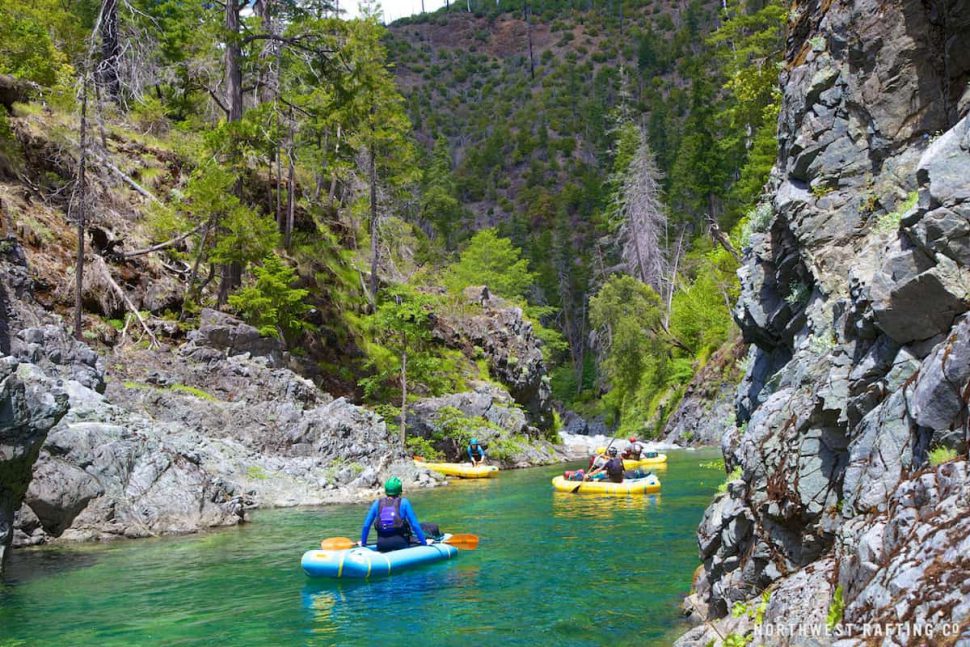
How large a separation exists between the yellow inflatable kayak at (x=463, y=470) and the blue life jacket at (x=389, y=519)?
12.6 m

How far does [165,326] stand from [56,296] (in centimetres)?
321

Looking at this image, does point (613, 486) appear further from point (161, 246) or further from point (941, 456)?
point (161, 246)

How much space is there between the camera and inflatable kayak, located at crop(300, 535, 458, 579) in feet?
37.0

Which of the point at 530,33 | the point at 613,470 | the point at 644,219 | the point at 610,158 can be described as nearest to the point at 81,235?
the point at 613,470

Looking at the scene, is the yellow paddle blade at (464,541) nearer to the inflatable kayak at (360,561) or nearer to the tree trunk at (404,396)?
the inflatable kayak at (360,561)

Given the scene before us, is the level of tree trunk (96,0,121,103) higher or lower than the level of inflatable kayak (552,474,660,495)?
higher

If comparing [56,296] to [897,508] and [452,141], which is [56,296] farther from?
[452,141]

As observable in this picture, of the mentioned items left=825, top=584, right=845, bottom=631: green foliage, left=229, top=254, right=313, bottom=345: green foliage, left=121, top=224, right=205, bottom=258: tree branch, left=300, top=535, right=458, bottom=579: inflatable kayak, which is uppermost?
left=121, top=224, right=205, bottom=258: tree branch

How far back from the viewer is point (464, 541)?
43.8ft

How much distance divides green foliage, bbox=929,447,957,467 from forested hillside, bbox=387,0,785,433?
43.2ft

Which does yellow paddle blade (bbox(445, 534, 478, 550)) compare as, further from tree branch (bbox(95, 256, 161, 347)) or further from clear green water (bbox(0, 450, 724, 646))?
tree branch (bbox(95, 256, 161, 347))

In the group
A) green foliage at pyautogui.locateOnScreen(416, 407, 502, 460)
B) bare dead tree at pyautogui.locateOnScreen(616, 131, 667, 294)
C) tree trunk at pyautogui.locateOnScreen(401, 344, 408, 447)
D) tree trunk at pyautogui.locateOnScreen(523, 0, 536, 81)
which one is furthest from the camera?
tree trunk at pyautogui.locateOnScreen(523, 0, 536, 81)

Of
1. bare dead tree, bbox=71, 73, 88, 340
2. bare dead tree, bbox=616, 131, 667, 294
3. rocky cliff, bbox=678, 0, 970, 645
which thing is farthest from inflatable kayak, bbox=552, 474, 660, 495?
bare dead tree, bbox=616, 131, 667, 294

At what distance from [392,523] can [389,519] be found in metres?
0.08
